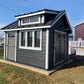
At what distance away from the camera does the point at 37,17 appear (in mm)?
5410

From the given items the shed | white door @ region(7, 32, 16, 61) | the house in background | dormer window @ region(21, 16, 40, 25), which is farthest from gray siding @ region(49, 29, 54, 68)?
the shed

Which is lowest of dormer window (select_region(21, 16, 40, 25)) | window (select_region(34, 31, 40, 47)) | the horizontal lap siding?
the horizontal lap siding

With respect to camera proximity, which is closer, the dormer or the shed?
the dormer

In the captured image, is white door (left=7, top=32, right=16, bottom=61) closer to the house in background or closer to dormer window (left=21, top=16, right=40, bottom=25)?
the house in background

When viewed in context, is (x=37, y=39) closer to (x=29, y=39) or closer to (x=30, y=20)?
(x=29, y=39)

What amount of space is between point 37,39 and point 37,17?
5.03 feet

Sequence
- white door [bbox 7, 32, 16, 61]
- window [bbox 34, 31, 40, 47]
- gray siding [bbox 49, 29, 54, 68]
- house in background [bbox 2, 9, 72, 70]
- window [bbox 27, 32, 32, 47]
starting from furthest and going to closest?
white door [bbox 7, 32, 16, 61] < window [bbox 27, 32, 32, 47] < window [bbox 34, 31, 40, 47] < gray siding [bbox 49, 29, 54, 68] < house in background [bbox 2, 9, 72, 70]

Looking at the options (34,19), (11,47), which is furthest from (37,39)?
(11,47)

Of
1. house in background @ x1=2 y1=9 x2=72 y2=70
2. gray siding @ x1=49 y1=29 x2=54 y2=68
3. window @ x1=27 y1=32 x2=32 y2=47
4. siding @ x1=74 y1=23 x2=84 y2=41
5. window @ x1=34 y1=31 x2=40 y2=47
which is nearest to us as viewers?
house in background @ x1=2 y1=9 x2=72 y2=70

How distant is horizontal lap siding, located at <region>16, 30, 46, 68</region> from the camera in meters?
4.95

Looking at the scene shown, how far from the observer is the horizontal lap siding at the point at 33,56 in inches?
195

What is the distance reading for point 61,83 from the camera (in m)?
3.54

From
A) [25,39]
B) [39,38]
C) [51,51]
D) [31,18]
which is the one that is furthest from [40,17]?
[51,51]

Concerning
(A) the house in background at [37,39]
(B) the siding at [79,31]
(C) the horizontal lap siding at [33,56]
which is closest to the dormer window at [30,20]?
(A) the house in background at [37,39]
